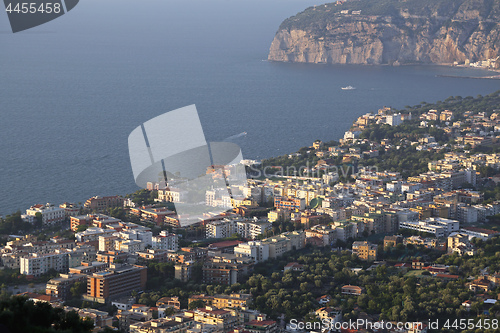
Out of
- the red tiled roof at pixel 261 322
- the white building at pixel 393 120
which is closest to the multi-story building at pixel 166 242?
the red tiled roof at pixel 261 322

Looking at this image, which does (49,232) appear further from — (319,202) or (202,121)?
(202,121)

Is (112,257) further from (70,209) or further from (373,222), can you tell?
(373,222)

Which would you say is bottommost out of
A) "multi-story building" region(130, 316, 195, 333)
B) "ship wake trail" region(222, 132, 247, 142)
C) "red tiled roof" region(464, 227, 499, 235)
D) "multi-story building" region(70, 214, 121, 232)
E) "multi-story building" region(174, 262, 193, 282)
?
"ship wake trail" region(222, 132, 247, 142)

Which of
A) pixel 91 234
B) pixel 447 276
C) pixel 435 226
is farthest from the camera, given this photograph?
pixel 435 226

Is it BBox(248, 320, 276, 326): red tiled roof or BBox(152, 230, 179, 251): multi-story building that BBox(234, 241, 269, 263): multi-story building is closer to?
BBox(152, 230, 179, 251): multi-story building

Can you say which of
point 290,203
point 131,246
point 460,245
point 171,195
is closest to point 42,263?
point 131,246

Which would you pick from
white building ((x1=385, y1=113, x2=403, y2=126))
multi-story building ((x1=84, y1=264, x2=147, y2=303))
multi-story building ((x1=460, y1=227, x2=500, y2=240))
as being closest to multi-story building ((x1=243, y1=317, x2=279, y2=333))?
multi-story building ((x1=84, y1=264, x2=147, y2=303))
